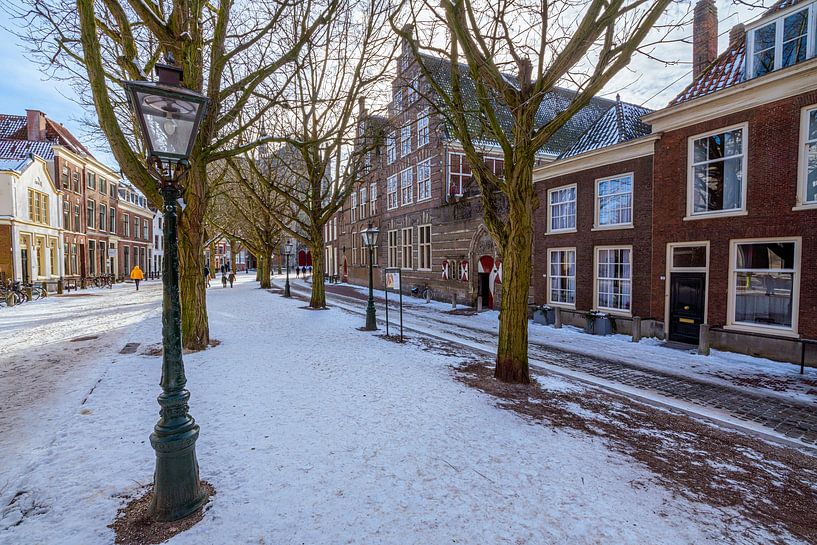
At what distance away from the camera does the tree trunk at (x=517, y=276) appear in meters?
6.81

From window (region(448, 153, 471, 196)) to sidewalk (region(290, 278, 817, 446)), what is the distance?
36.0 ft

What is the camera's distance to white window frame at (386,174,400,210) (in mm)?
27414

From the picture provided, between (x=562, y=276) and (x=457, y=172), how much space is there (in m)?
9.23

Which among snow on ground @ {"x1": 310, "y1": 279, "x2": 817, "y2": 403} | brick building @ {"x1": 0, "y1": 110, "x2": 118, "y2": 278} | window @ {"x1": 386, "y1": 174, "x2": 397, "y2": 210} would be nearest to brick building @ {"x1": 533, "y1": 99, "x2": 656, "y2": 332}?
snow on ground @ {"x1": 310, "y1": 279, "x2": 817, "y2": 403}

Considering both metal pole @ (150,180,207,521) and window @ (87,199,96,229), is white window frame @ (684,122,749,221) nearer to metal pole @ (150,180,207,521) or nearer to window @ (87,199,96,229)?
metal pole @ (150,180,207,521)

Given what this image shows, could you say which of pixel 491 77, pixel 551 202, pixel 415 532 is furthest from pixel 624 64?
pixel 551 202

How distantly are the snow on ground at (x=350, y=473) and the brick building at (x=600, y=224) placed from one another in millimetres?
9613

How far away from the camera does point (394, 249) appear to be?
28.2 meters

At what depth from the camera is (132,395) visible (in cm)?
605

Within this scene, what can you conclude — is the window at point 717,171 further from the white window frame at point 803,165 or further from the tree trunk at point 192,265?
the tree trunk at point 192,265

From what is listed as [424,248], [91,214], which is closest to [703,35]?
[424,248]

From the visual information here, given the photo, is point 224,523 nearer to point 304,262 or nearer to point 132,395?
point 132,395

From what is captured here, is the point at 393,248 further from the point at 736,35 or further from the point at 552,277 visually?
the point at 736,35

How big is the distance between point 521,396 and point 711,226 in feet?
28.4
